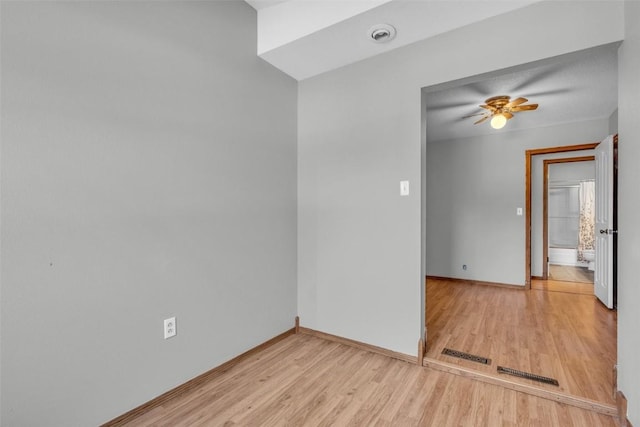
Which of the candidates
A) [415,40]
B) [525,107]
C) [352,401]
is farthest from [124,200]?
[525,107]

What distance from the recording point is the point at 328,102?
8.82 ft

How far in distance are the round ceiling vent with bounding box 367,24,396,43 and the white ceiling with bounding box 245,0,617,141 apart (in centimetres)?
4

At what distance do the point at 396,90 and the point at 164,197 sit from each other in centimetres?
183

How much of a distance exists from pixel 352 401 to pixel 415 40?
2.49 m

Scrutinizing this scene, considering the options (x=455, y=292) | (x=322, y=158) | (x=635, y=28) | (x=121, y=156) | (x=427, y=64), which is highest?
(x=427, y=64)

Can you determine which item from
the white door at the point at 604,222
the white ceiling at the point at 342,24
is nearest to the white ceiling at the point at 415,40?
the white ceiling at the point at 342,24

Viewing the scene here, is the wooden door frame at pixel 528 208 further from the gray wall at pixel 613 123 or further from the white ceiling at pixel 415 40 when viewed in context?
the white ceiling at pixel 415 40

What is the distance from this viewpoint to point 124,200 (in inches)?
63.1

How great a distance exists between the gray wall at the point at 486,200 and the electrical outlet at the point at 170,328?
14.1ft

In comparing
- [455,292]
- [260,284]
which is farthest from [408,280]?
[455,292]

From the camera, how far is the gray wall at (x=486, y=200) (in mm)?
4375

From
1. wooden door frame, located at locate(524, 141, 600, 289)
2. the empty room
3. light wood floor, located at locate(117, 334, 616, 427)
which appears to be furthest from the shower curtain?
light wood floor, located at locate(117, 334, 616, 427)

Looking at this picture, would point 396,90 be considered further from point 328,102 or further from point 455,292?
point 455,292

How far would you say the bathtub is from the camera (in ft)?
19.8
